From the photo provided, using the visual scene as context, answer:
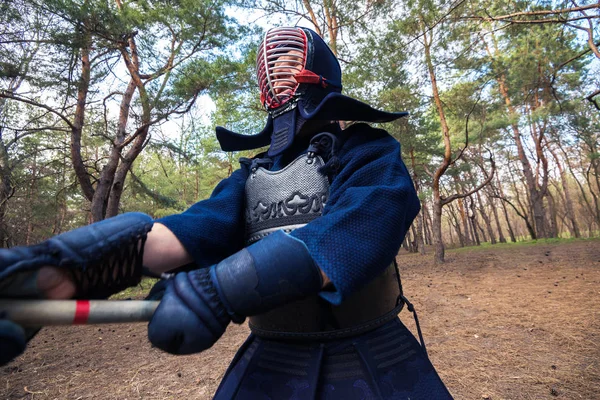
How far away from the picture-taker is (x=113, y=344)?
16.8ft

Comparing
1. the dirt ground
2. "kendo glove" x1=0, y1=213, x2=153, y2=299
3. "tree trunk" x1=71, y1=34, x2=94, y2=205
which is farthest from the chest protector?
"tree trunk" x1=71, y1=34, x2=94, y2=205

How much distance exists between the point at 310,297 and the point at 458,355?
3.44 m

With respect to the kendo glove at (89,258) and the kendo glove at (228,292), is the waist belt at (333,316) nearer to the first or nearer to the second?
the kendo glove at (228,292)

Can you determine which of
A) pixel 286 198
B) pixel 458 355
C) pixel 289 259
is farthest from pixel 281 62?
pixel 458 355

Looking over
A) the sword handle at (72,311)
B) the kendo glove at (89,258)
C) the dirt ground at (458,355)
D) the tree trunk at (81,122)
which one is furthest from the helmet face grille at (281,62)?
the tree trunk at (81,122)

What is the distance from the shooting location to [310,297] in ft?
3.63

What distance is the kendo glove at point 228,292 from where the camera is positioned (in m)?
0.73

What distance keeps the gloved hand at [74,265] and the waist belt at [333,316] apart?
20.2 inches

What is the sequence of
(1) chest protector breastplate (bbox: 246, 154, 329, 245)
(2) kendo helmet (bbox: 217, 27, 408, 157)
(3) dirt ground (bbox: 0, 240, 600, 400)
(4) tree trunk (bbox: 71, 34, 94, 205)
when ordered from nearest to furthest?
(1) chest protector breastplate (bbox: 246, 154, 329, 245), (2) kendo helmet (bbox: 217, 27, 408, 157), (3) dirt ground (bbox: 0, 240, 600, 400), (4) tree trunk (bbox: 71, 34, 94, 205)

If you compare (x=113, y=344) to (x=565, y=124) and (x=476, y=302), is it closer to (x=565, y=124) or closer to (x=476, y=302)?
(x=476, y=302)

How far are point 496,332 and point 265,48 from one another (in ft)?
15.4

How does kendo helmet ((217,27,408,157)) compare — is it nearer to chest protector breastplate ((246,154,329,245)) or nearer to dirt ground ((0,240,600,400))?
chest protector breastplate ((246,154,329,245))

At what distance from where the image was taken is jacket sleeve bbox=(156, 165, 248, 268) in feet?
3.83

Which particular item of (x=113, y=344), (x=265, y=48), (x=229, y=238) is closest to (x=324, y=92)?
(x=265, y=48)
